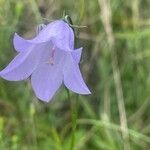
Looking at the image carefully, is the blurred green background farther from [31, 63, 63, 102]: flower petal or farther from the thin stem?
[31, 63, 63, 102]: flower petal

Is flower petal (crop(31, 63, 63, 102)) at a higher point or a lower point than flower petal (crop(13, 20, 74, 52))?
lower

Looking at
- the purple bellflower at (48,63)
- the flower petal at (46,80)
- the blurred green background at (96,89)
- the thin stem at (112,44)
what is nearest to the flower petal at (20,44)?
the purple bellflower at (48,63)

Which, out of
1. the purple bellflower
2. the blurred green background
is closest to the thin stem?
the blurred green background

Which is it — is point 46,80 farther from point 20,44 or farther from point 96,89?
point 96,89

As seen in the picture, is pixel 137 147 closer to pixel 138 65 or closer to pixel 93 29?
pixel 138 65

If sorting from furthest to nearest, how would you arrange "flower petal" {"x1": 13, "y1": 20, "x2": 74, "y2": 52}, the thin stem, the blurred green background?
the thin stem, the blurred green background, "flower petal" {"x1": 13, "y1": 20, "x2": 74, "y2": 52}

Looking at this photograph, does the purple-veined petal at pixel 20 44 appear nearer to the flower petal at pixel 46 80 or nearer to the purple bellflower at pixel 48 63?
the purple bellflower at pixel 48 63

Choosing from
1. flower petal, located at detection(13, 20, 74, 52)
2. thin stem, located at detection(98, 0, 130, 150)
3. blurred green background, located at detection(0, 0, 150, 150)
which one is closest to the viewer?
flower petal, located at detection(13, 20, 74, 52)
